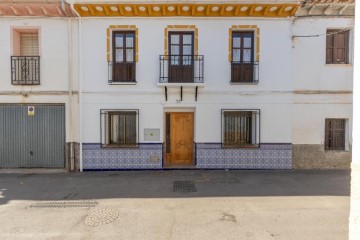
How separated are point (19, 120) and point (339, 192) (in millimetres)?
11737

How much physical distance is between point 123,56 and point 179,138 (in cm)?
408

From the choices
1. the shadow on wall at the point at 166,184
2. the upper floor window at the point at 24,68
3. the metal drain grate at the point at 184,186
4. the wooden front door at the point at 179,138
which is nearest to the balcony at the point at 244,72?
the wooden front door at the point at 179,138

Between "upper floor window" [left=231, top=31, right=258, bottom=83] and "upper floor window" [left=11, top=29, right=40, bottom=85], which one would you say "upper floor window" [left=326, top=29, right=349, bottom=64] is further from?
"upper floor window" [left=11, top=29, right=40, bottom=85]

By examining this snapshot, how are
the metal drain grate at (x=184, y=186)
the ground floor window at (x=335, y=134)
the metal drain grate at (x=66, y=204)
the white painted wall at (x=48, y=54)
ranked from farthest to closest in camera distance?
1. the ground floor window at (x=335, y=134)
2. the white painted wall at (x=48, y=54)
3. the metal drain grate at (x=184, y=186)
4. the metal drain grate at (x=66, y=204)

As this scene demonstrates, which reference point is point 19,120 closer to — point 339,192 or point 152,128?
point 152,128

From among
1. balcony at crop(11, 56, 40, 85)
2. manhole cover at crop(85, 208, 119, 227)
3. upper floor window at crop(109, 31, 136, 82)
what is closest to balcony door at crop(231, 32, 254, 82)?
upper floor window at crop(109, 31, 136, 82)

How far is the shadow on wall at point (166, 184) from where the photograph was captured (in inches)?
292

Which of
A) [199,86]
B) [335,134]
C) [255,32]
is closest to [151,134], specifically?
[199,86]

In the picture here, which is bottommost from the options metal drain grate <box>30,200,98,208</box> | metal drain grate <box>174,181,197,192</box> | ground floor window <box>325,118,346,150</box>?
metal drain grate <box>30,200,98,208</box>

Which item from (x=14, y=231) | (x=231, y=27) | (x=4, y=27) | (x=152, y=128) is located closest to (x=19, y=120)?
(x=4, y=27)

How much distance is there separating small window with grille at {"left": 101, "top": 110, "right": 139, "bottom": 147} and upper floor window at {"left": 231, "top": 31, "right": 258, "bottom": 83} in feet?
14.8

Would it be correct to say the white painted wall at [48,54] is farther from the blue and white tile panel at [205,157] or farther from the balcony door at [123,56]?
the blue and white tile panel at [205,157]

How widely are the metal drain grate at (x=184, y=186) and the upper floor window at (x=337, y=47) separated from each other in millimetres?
7639

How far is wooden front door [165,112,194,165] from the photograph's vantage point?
10.6 meters
